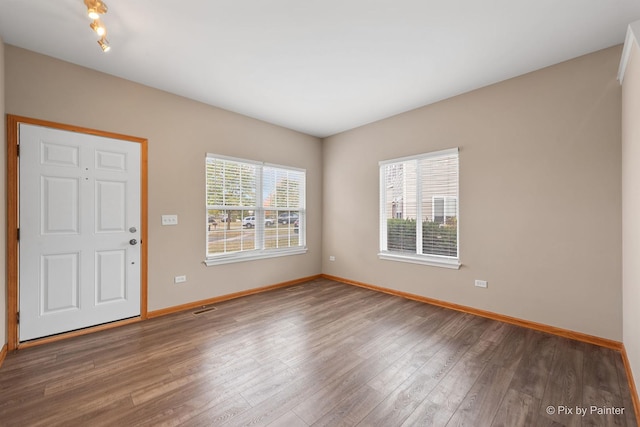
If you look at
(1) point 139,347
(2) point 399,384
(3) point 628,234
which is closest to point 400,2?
(3) point 628,234

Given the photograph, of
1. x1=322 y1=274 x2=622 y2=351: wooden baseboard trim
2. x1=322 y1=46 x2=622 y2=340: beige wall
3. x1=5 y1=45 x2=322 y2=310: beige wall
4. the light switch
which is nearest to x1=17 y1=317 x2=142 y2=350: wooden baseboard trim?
x1=5 y1=45 x2=322 y2=310: beige wall

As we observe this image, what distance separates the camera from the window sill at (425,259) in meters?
3.66

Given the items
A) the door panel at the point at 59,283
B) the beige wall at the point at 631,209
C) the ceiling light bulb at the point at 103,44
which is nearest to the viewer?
the beige wall at the point at 631,209

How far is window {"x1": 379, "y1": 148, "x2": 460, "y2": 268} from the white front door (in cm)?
364

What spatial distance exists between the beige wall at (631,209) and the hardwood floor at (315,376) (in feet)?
1.19

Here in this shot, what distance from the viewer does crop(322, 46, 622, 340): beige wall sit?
8.58 ft

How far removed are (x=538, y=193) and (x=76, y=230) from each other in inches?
202

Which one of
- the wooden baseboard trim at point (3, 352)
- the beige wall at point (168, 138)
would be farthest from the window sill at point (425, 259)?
the wooden baseboard trim at point (3, 352)

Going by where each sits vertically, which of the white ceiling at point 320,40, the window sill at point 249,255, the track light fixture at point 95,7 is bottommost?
the window sill at point 249,255

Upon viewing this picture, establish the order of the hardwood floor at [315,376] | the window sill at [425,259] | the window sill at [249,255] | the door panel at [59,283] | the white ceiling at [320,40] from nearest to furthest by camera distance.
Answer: the hardwood floor at [315,376], the white ceiling at [320,40], the door panel at [59,283], the window sill at [425,259], the window sill at [249,255]

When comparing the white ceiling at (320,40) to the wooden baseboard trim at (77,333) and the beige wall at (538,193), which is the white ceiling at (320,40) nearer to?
the beige wall at (538,193)

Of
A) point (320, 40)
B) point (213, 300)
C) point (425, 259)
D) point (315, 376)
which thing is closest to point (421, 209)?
point (425, 259)

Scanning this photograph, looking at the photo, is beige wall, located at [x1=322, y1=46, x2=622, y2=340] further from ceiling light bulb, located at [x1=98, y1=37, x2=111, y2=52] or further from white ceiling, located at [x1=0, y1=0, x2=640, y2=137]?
ceiling light bulb, located at [x1=98, y1=37, x2=111, y2=52]

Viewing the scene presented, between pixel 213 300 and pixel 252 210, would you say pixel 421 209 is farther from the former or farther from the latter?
pixel 213 300
